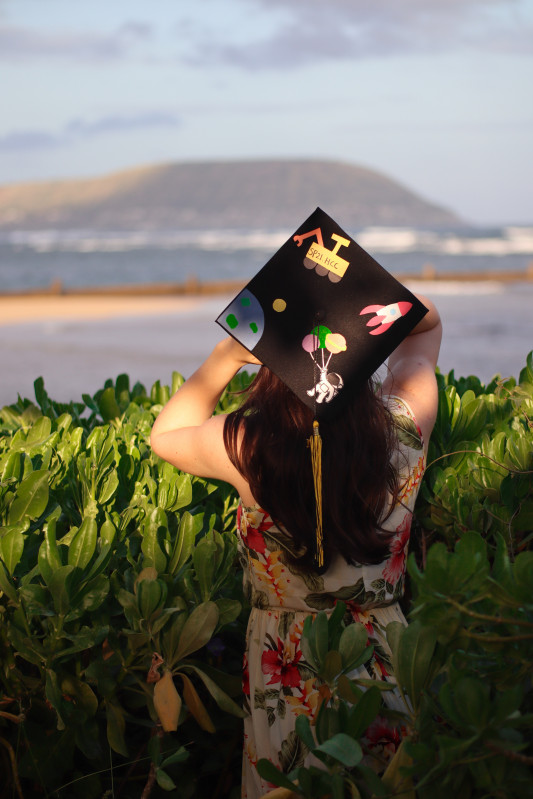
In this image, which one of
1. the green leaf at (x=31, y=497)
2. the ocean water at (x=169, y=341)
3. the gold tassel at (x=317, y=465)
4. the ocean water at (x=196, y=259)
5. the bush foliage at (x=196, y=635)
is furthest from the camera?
the ocean water at (x=196, y=259)

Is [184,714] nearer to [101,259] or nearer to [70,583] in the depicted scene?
[70,583]

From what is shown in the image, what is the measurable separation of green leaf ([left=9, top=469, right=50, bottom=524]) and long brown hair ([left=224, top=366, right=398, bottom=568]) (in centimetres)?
47

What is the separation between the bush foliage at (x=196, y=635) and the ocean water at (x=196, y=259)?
32213 mm

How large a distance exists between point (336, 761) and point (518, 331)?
16.4 m

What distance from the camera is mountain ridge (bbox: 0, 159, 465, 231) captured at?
109 m

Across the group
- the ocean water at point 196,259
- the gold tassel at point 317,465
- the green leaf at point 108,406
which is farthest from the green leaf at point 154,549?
the ocean water at point 196,259

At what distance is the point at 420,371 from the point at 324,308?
384 mm

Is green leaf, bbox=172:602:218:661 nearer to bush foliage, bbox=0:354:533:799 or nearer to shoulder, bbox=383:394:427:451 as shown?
bush foliage, bbox=0:354:533:799

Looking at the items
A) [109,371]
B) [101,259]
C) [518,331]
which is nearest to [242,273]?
[101,259]

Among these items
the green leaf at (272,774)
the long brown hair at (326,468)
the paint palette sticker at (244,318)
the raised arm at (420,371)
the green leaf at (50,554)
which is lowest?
the green leaf at (272,774)

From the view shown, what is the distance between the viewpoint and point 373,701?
136 centimetres

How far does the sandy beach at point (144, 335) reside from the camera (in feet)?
43.0

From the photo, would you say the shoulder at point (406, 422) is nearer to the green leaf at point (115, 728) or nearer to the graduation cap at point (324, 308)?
the graduation cap at point (324, 308)

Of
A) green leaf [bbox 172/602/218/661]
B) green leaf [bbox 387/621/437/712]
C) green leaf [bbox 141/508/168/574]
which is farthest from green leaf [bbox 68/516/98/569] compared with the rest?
green leaf [bbox 387/621/437/712]
